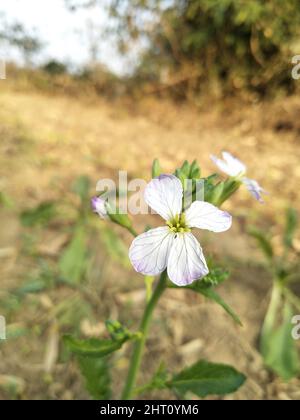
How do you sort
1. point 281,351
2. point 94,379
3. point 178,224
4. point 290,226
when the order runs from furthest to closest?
point 290,226 < point 281,351 < point 94,379 < point 178,224

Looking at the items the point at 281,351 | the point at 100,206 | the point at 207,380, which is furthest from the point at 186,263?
the point at 281,351

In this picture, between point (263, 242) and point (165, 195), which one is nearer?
point (165, 195)

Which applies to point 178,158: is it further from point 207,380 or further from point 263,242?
point 207,380

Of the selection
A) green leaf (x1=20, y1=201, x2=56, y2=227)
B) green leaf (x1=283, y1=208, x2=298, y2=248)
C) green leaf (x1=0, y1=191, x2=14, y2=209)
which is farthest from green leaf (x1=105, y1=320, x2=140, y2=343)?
green leaf (x1=0, y1=191, x2=14, y2=209)

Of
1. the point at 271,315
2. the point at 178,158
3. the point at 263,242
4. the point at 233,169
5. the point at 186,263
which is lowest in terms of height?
the point at 271,315

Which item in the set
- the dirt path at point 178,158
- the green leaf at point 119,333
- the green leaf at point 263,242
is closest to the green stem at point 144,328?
the green leaf at point 119,333

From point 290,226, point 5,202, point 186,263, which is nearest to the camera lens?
point 186,263

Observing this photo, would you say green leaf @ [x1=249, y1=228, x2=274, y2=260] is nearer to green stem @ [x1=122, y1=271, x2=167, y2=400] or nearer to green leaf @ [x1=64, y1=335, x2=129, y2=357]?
green stem @ [x1=122, y1=271, x2=167, y2=400]

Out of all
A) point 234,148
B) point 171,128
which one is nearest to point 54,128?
point 171,128
